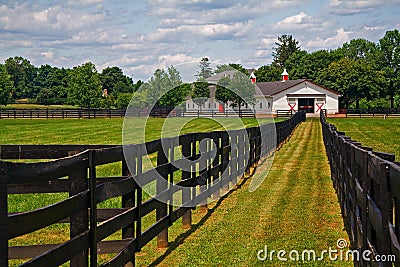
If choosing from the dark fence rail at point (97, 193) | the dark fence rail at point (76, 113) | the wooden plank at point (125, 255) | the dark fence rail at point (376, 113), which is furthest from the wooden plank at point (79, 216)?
A: the dark fence rail at point (376, 113)

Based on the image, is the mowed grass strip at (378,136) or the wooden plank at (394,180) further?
the mowed grass strip at (378,136)

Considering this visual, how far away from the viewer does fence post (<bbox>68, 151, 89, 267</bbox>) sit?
5.18 meters

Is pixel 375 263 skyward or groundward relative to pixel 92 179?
groundward

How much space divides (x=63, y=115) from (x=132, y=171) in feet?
225

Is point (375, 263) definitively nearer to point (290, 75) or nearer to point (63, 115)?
point (63, 115)

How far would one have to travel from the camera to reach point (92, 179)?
543cm

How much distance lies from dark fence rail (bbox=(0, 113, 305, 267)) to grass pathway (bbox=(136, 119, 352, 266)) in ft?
1.10

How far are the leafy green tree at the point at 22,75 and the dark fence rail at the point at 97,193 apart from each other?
166m

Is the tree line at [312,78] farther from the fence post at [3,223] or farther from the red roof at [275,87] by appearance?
the fence post at [3,223]

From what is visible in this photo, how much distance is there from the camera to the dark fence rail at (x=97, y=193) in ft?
13.5

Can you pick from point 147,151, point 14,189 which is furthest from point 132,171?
point 14,189

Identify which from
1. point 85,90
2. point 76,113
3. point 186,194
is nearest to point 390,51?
point 85,90

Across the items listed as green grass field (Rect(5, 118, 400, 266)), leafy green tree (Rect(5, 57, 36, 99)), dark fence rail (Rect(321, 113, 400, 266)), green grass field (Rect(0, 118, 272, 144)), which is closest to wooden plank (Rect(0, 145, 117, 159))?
green grass field (Rect(5, 118, 400, 266))

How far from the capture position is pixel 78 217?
518cm
